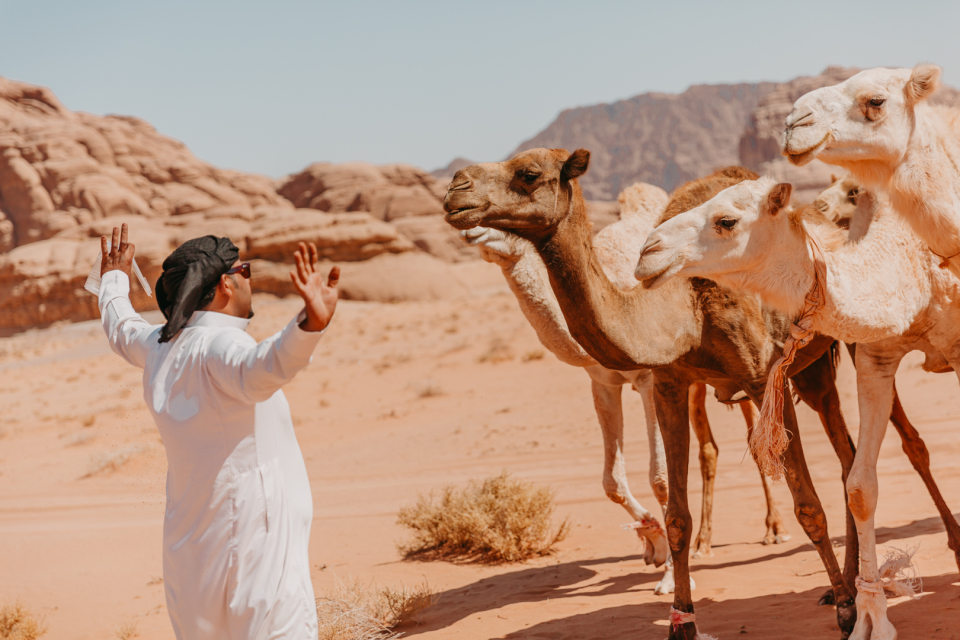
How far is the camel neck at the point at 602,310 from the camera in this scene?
13.8ft

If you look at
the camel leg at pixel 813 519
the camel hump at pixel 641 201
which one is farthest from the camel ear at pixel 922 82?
the camel hump at pixel 641 201

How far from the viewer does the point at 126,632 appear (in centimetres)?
611

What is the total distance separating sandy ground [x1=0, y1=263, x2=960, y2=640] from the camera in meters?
5.75

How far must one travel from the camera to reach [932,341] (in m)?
4.34

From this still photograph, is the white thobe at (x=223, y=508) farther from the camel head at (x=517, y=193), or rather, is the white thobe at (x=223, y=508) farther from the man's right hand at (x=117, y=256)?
the camel head at (x=517, y=193)

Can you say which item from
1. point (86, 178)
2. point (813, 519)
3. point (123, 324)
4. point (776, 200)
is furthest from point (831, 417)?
point (86, 178)

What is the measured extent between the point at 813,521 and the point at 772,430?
79 cm

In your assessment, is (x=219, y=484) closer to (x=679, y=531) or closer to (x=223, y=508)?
(x=223, y=508)

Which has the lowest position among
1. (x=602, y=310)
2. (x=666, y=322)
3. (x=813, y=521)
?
(x=813, y=521)

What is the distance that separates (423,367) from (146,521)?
12.0m

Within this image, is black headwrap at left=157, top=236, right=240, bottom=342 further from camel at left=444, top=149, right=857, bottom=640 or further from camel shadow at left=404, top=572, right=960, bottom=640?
camel shadow at left=404, top=572, right=960, bottom=640

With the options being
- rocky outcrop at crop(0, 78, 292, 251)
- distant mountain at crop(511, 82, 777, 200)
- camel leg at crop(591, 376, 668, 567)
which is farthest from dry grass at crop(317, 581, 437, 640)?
distant mountain at crop(511, 82, 777, 200)

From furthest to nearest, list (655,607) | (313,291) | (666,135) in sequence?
(666,135)
(655,607)
(313,291)

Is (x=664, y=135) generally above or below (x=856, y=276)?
above
